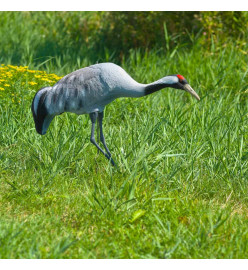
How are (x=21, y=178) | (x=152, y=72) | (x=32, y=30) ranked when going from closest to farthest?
1. (x=21, y=178)
2. (x=152, y=72)
3. (x=32, y=30)

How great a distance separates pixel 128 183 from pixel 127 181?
0.08 feet

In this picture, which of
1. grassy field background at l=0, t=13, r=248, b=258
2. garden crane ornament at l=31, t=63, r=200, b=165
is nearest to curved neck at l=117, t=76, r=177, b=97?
garden crane ornament at l=31, t=63, r=200, b=165

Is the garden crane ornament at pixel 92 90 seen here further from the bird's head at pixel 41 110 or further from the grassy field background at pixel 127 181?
the grassy field background at pixel 127 181

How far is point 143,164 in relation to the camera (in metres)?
3.86

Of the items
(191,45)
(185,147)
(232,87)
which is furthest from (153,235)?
(191,45)

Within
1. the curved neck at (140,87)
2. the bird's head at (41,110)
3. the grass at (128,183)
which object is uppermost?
the curved neck at (140,87)

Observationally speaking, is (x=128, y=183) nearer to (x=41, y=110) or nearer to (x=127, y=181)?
(x=127, y=181)

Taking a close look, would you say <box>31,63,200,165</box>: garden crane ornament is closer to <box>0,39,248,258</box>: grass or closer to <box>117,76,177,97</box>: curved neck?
<box>117,76,177,97</box>: curved neck

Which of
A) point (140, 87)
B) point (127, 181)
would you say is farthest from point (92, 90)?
point (127, 181)

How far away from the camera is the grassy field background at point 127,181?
3201mm

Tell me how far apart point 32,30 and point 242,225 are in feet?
18.8

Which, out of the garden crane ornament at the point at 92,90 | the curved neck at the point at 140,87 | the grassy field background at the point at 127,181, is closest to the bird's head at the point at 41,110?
the garden crane ornament at the point at 92,90

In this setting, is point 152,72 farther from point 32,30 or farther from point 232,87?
point 32,30

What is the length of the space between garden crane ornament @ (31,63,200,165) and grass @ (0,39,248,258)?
0.29 metres
